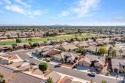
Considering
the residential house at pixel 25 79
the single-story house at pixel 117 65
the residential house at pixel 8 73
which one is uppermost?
the residential house at pixel 25 79

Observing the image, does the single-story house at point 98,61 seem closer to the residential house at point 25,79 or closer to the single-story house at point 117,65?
the single-story house at point 117,65

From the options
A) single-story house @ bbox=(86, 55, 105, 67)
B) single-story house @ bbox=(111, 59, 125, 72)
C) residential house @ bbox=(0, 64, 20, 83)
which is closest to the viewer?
residential house @ bbox=(0, 64, 20, 83)

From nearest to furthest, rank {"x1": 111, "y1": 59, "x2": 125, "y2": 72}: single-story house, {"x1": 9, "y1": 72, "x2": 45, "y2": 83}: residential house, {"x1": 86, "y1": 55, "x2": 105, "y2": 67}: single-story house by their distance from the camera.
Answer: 1. {"x1": 9, "y1": 72, "x2": 45, "y2": 83}: residential house
2. {"x1": 111, "y1": 59, "x2": 125, "y2": 72}: single-story house
3. {"x1": 86, "y1": 55, "x2": 105, "y2": 67}: single-story house

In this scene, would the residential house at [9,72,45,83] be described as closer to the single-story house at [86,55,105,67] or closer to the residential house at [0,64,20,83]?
the residential house at [0,64,20,83]

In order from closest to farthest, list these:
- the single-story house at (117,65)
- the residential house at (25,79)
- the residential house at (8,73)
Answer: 1. the residential house at (25,79)
2. the residential house at (8,73)
3. the single-story house at (117,65)

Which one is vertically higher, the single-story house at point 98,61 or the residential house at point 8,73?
the residential house at point 8,73

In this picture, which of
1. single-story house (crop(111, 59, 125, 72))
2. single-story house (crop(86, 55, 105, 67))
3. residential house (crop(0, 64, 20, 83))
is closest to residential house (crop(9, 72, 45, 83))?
residential house (crop(0, 64, 20, 83))

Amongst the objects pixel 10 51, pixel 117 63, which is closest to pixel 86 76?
pixel 117 63

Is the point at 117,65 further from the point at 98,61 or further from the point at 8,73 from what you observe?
the point at 8,73

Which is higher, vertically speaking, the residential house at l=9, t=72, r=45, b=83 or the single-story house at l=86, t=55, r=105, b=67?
the residential house at l=9, t=72, r=45, b=83

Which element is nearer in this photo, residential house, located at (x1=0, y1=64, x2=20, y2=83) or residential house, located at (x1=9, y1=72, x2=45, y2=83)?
residential house, located at (x1=9, y1=72, x2=45, y2=83)

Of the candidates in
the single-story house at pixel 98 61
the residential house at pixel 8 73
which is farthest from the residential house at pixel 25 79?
the single-story house at pixel 98 61
